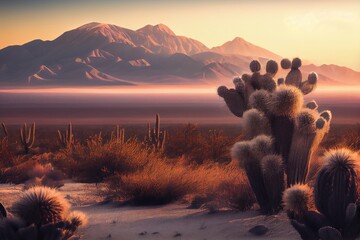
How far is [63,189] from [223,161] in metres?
5.97

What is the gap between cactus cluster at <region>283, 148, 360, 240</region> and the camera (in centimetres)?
786

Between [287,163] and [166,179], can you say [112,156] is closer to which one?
[166,179]

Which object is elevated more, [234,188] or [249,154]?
[249,154]

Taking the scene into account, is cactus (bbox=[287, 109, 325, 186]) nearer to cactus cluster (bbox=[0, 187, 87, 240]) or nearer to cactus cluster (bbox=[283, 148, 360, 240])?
cactus cluster (bbox=[283, 148, 360, 240])

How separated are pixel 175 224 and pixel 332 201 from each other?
2.83 meters

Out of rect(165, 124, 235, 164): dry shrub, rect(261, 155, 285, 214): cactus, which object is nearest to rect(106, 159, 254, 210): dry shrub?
rect(261, 155, 285, 214): cactus

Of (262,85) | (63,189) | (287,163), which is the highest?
(262,85)

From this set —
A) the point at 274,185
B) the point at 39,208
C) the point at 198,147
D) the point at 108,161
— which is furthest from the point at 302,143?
the point at 198,147

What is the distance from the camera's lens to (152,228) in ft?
32.2

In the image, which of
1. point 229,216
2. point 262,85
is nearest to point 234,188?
point 229,216

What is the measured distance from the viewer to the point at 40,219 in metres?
7.61

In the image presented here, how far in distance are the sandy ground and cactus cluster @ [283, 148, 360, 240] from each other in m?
0.78

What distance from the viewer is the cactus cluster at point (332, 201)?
7855mm

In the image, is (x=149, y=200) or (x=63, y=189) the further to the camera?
(x=63, y=189)
